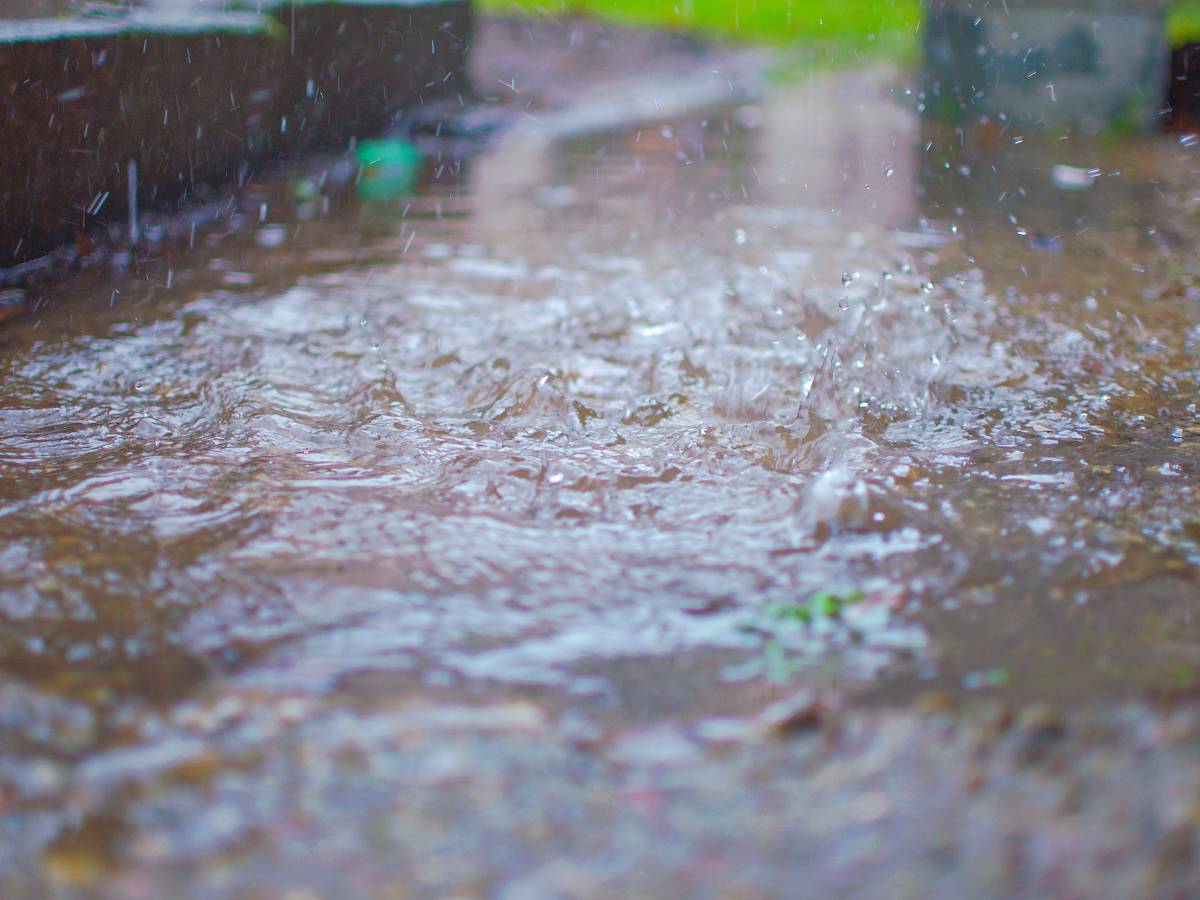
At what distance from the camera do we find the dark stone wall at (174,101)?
11.1 ft

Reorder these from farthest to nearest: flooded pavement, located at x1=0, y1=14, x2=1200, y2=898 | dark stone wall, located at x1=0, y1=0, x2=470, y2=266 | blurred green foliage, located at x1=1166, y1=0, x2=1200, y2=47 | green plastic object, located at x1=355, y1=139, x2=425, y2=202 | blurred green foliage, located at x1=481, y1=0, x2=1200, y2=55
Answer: blurred green foliage, located at x1=481, y1=0, x2=1200, y2=55 < blurred green foliage, located at x1=1166, y1=0, x2=1200, y2=47 < green plastic object, located at x1=355, y1=139, x2=425, y2=202 < dark stone wall, located at x1=0, y1=0, x2=470, y2=266 < flooded pavement, located at x1=0, y1=14, x2=1200, y2=898

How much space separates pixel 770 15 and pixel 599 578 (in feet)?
49.4

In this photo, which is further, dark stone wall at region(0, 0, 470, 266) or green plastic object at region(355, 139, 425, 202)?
green plastic object at region(355, 139, 425, 202)

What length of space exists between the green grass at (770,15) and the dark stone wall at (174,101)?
5.52 metres

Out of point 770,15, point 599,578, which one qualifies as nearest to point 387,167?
point 599,578

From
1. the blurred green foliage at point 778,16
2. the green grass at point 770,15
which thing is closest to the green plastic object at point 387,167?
the blurred green foliage at point 778,16

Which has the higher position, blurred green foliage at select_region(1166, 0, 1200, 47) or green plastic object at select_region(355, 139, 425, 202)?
blurred green foliage at select_region(1166, 0, 1200, 47)

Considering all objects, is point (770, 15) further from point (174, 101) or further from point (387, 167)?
point (174, 101)

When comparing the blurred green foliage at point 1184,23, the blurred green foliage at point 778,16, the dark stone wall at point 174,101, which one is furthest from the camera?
the blurred green foliage at point 778,16

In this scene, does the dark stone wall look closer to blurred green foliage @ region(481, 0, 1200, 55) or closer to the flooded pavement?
the flooded pavement

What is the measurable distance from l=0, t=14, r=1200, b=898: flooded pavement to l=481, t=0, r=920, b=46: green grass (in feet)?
28.7

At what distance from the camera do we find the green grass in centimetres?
1198

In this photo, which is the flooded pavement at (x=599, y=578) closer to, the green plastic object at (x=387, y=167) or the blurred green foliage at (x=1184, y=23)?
the green plastic object at (x=387, y=167)

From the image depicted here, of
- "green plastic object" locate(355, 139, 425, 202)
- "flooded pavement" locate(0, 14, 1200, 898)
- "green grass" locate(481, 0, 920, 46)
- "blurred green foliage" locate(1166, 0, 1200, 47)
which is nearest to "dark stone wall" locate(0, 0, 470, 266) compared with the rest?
"green plastic object" locate(355, 139, 425, 202)
